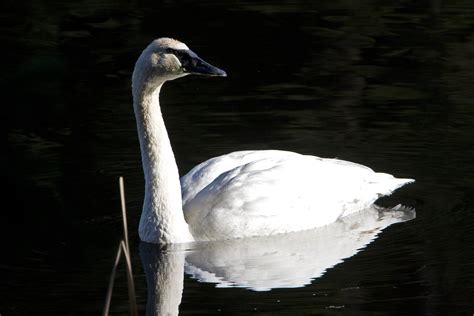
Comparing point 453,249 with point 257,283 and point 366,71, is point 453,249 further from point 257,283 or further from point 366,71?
point 366,71

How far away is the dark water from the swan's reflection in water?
12cm

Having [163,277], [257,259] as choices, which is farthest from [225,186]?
[163,277]

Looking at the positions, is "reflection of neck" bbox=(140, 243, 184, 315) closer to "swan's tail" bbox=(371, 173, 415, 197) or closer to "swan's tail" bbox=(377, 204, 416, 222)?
"swan's tail" bbox=(377, 204, 416, 222)

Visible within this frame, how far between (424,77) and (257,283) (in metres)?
5.79

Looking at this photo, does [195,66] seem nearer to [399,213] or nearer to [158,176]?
[158,176]

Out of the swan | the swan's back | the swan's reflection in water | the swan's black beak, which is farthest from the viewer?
the swan's back

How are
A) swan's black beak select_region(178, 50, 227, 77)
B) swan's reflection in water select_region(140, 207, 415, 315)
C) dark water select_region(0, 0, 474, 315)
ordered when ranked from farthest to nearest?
swan's black beak select_region(178, 50, 227, 77), swan's reflection in water select_region(140, 207, 415, 315), dark water select_region(0, 0, 474, 315)

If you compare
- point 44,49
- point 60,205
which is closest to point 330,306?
point 60,205

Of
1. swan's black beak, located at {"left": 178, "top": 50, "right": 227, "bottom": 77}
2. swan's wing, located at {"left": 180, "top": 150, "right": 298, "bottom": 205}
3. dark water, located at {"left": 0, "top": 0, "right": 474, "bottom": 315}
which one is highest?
swan's black beak, located at {"left": 178, "top": 50, "right": 227, "bottom": 77}

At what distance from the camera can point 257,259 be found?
27.3ft

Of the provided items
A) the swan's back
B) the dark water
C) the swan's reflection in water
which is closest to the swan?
the swan's back

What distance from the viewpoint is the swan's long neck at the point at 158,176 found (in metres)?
8.49

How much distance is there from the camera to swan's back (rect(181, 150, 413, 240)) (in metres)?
8.77

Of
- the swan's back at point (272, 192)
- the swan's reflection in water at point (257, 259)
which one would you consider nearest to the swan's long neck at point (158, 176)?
the swan's reflection in water at point (257, 259)
